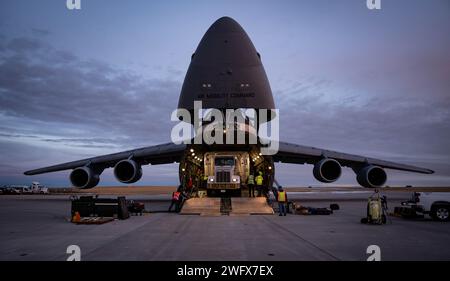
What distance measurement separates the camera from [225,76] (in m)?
16.9

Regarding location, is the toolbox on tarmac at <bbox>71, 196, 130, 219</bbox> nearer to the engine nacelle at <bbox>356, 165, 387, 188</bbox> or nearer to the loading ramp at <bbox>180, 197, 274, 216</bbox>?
the loading ramp at <bbox>180, 197, 274, 216</bbox>

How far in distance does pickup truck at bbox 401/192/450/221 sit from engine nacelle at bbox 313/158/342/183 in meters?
5.05

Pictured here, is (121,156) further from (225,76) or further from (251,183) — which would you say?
(251,183)

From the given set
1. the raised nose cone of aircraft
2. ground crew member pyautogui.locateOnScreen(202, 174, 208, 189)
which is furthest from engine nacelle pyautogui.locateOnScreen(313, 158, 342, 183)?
ground crew member pyautogui.locateOnScreen(202, 174, 208, 189)

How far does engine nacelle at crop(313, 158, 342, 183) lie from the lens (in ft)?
59.4

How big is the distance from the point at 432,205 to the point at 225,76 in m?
10.2

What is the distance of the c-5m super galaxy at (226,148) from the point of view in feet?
55.9

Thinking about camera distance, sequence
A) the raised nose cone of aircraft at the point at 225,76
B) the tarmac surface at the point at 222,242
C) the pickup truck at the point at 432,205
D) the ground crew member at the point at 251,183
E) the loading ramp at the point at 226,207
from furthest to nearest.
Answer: the raised nose cone of aircraft at the point at 225,76, the ground crew member at the point at 251,183, the loading ramp at the point at 226,207, the pickup truck at the point at 432,205, the tarmac surface at the point at 222,242

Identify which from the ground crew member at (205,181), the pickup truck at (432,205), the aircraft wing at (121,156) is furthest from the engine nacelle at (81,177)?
the pickup truck at (432,205)

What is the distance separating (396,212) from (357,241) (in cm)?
750
